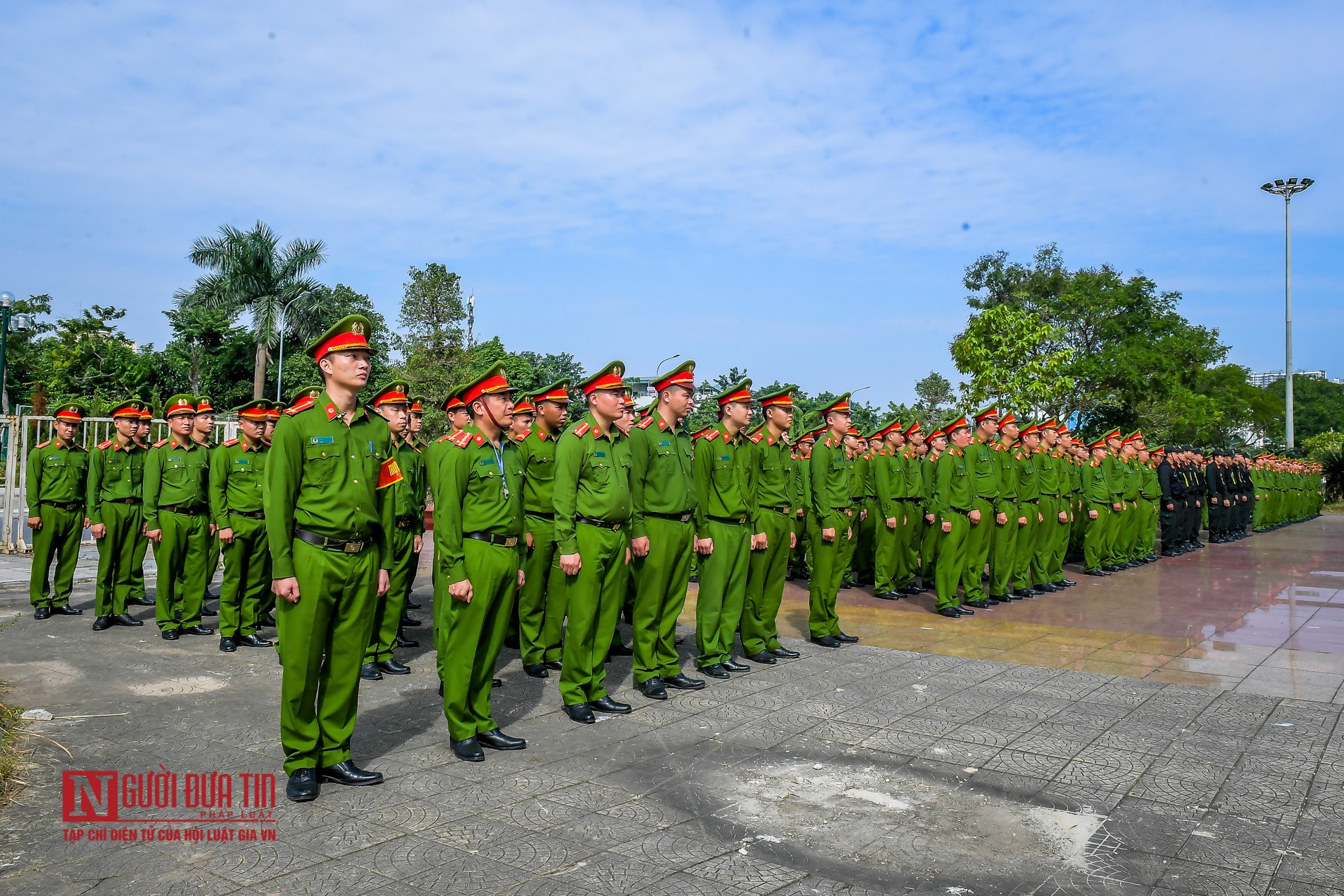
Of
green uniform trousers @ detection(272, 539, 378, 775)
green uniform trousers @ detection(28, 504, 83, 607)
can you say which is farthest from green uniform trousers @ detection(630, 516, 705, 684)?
→ green uniform trousers @ detection(28, 504, 83, 607)

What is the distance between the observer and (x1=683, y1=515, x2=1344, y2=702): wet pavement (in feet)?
24.5

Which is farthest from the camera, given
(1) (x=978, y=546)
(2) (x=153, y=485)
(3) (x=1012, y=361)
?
(3) (x=1012, y=361)

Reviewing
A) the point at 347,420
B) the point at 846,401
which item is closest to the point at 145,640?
the point at 347,420

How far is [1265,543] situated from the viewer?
2038 centimetres

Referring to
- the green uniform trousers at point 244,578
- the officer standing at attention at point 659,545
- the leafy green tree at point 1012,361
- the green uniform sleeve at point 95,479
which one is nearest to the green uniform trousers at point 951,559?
the officer standing at attention at point 659,545

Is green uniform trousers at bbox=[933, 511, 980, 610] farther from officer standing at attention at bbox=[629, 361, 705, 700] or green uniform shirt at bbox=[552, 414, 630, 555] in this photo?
green uniform shirt at bbox=[552, 414, 630, 555]

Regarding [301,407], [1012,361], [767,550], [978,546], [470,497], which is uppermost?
[1012,361]

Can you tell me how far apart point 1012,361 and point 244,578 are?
2489 centimetres

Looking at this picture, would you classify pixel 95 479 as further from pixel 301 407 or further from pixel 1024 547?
pixel 1024 547

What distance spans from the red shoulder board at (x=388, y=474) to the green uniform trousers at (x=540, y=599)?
8.23 ft

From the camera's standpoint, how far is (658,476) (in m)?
6.57

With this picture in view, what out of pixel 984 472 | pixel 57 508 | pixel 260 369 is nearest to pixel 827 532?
pixel 984 472

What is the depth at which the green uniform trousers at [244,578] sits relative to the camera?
8.06 m

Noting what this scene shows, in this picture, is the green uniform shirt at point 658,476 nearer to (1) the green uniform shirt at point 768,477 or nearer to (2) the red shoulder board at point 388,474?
(1) the green uniform shirt at point 768,477
